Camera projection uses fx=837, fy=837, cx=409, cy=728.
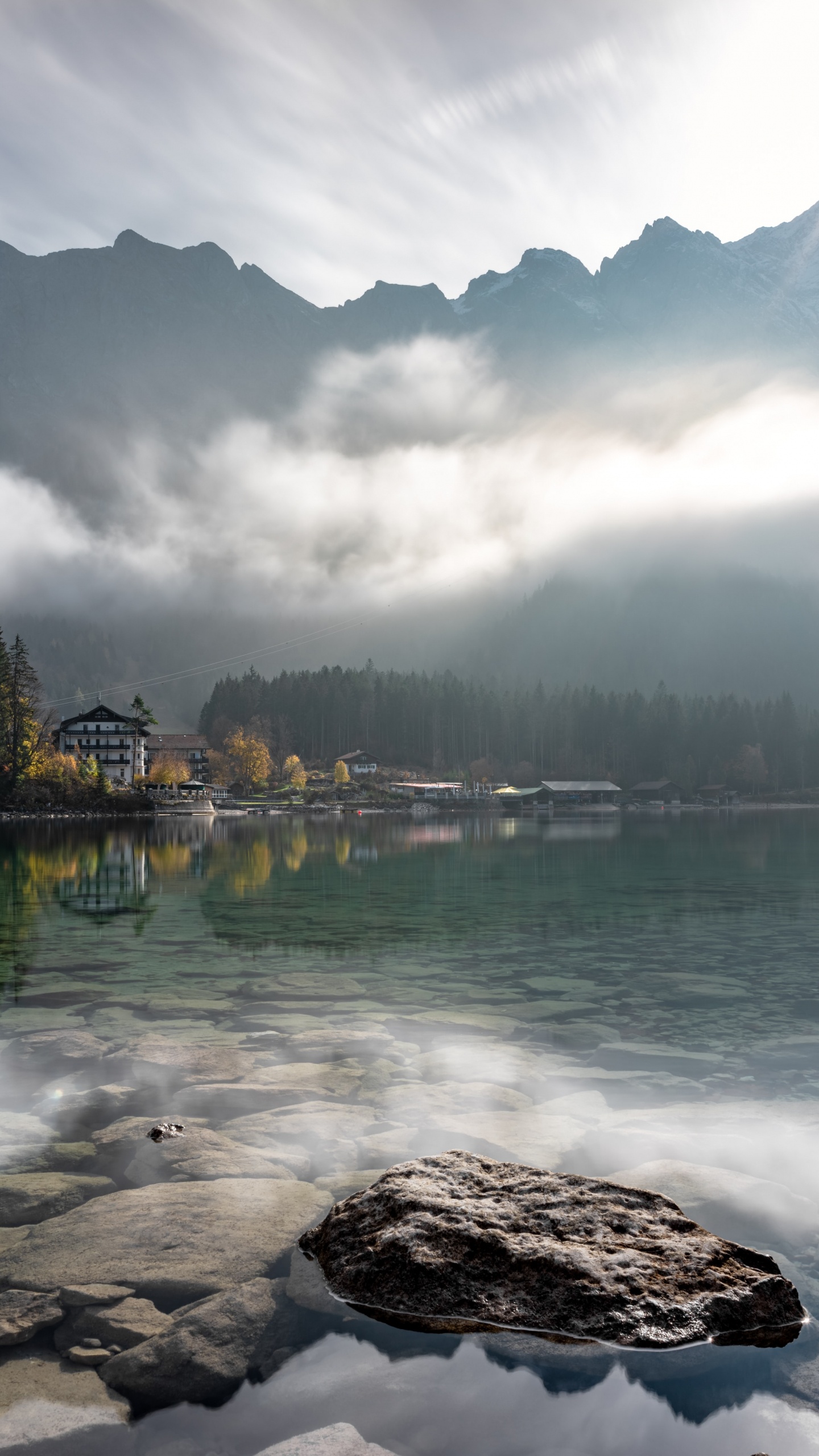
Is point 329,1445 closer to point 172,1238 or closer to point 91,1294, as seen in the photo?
point 91,1294

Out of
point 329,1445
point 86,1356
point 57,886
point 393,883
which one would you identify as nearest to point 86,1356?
point 86,1356

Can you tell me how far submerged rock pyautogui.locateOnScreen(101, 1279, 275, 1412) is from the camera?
18.3 feet

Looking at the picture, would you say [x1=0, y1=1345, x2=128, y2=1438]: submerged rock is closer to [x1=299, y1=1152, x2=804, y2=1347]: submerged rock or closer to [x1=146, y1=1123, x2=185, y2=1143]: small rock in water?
[x1=299, y1=1152, x2=804, y2=1347]: submerged rock

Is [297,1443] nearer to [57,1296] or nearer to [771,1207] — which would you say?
[57,1296]

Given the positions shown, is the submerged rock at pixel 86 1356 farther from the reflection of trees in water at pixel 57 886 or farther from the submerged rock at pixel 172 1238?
the reflection of trees in water at pixel 57 886

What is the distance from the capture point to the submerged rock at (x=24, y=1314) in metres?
6.11

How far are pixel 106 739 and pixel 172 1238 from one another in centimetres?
18757

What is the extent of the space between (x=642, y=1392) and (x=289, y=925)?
2302 centimetres

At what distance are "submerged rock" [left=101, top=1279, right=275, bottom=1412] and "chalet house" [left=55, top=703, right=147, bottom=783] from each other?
182748 mm

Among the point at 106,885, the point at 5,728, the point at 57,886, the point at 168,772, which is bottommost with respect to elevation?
Result: the point at 106,885

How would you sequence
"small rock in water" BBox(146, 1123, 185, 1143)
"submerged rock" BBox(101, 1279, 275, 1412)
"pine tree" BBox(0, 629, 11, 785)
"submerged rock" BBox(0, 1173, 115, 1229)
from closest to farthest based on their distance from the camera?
"submerged rock" BBox(101, 1279, 275, 1412) < "submerged rock" BBox(0, 1173, 115, 1229) < "small rock in water" BBox(146, 1123, 185, 1143) < "pine tree" BBox(0, 629, 11, 785)

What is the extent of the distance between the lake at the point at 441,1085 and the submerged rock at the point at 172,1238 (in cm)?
37

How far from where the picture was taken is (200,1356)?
5926 mm

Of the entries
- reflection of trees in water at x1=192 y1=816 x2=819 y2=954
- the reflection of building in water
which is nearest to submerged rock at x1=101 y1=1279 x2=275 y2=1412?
reflection of trees in water at x1=192 y1=816 x2=819 y2=954
